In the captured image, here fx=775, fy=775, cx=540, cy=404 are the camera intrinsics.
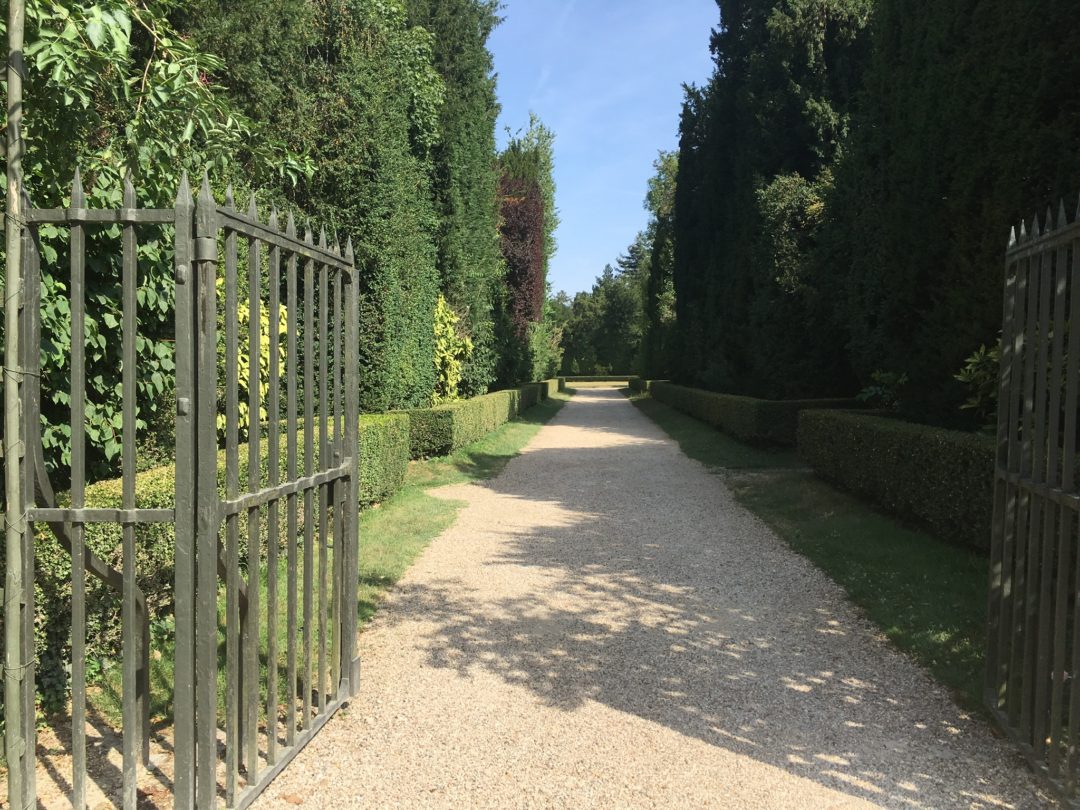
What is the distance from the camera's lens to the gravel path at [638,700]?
3.27 meters

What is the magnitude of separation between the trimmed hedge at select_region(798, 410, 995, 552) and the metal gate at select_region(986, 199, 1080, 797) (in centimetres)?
148

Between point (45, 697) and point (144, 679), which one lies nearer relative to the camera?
point (144, 679)

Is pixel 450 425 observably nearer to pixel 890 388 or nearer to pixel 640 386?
pixel 890 388

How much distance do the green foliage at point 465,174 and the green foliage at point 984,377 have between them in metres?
12.6

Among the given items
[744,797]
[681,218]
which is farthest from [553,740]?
[681,218]

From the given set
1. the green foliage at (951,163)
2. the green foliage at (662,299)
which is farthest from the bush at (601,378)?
the green foliage at (951,163)

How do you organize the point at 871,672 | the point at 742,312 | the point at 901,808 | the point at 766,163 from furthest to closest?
1. the point at 742,312
2. the point at 766,163
3. the point at 871,672
4. the point at 901,808

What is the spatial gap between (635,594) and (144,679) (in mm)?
3809

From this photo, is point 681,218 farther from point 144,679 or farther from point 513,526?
point 144,679

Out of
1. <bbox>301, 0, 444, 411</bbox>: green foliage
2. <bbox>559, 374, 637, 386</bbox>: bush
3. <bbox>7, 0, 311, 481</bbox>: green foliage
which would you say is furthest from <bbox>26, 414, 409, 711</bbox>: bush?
<bbox>559, 374, 637, 386</bbox>: bush

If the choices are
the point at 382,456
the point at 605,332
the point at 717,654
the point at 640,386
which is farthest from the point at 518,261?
the point at 605,332

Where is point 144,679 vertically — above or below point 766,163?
below

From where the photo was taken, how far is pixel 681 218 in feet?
94.4

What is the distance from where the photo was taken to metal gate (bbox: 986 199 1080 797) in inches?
121
